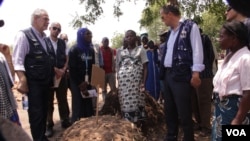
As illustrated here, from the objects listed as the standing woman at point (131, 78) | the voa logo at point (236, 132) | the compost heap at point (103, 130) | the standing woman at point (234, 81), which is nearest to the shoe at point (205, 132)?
the standing woman at point (131, 78)

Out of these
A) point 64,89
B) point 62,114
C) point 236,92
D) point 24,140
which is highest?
point 24,140

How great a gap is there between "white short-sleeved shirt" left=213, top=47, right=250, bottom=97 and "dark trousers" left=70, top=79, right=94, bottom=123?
8.97ft

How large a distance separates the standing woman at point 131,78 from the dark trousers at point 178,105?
27.2 inches

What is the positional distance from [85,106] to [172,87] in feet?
5.48

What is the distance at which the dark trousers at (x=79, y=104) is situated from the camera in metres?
5.02

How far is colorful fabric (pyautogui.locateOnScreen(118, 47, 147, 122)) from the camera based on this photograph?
15.2 ft

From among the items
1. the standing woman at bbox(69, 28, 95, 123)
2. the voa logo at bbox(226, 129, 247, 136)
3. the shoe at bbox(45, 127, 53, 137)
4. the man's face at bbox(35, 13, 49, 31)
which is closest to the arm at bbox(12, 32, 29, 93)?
the man's face at bbox(35, 13, 49, 31)

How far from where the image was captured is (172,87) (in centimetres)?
385

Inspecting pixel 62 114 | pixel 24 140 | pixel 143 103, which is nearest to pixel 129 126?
pixel 143 103

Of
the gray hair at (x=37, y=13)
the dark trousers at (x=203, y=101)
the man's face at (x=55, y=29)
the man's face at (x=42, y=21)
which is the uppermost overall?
the gray hair at (x=37, y=13)

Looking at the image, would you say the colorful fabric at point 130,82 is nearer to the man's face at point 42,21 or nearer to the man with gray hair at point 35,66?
the man with gray hair at point 35,66

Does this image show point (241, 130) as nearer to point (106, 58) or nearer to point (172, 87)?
point (172, 87)

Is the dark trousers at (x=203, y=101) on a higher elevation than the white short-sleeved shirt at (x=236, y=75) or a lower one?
lower

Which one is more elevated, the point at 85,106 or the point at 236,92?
the point at 236,92
